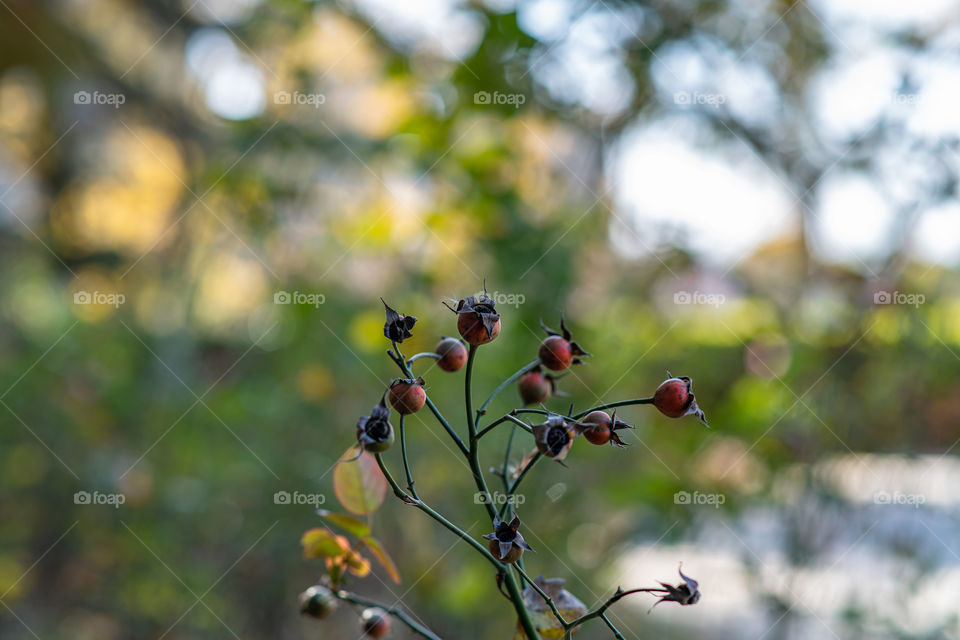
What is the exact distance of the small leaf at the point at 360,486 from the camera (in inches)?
17.6

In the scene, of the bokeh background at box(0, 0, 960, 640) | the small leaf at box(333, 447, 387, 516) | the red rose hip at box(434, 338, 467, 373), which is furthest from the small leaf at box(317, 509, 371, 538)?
the bokeh background at box(0, 0, 960, 640)

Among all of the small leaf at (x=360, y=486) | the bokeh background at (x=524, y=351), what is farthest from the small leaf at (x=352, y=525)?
the bokeh background at (x=524, y=351)

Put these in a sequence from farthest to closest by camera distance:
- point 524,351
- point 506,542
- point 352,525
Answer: point 524,351
point 352,525
point 506,542

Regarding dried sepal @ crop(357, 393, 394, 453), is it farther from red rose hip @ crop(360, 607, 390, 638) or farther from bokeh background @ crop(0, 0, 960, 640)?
bokeh background @ crop(0, 0, 960, 640)

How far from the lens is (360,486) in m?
0.45

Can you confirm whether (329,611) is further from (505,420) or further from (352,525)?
(505,420)

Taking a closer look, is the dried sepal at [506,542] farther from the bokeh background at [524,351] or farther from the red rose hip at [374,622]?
the bokeh background at [524,351]

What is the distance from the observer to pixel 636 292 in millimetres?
1633

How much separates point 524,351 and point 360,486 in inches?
30.3

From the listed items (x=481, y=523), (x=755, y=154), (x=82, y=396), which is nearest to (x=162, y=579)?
(x=82, y=396)

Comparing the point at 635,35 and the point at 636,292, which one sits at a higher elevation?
the point at 635,35

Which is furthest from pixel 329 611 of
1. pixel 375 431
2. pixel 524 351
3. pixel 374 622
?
pixel 524 351

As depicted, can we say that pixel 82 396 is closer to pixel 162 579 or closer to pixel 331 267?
pixel 162 579

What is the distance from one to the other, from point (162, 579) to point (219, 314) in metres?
1.26
